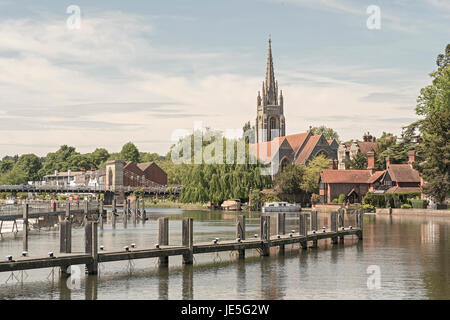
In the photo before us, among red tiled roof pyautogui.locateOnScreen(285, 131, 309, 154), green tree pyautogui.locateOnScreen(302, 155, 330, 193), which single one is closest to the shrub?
green tree pyautogui.locateOnScreen(302, 155, 330, 193)

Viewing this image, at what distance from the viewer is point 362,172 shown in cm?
12312

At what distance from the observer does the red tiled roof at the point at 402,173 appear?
11025 cm

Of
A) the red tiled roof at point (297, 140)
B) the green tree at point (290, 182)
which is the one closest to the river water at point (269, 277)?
the green tree at point (290, 182)

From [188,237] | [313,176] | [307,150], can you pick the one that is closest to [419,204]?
[313,176]

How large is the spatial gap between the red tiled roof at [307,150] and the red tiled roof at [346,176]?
36.6m

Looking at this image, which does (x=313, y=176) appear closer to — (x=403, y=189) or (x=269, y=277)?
(x=403, y=189)

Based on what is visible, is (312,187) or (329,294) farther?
(312,187)

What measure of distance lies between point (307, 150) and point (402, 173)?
53.7 metres

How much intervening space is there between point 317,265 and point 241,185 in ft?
266

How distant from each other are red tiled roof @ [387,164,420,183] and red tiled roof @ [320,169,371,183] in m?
9.36

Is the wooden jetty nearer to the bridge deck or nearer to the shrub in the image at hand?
the bridge deck

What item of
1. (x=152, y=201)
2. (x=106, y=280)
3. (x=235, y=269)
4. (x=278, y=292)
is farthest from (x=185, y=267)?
(x=152, y=201)

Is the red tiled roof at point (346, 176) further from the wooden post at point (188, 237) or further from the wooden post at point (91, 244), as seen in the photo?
the wooden post at point (91, 244)
